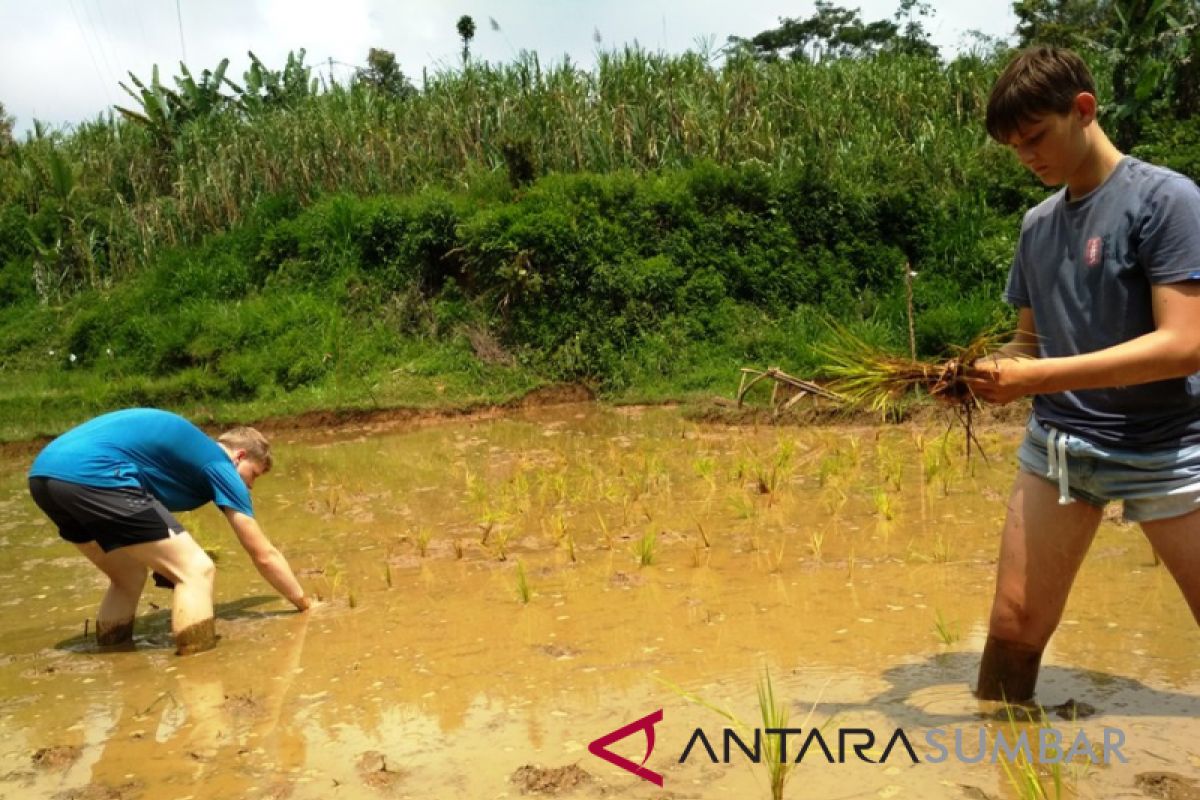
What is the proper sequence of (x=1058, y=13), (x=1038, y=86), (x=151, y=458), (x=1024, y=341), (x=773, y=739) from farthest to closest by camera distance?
(x=1058, y=13), (x=151, y=458), (x=1024, y=341), (x=773, y=739), (x=1038, y=86)

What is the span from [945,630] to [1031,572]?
970mm

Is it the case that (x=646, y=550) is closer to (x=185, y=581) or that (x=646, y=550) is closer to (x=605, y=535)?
(x=605, y=535)

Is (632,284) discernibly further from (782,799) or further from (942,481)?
(782,799)

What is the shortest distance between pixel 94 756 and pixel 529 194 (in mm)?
9541

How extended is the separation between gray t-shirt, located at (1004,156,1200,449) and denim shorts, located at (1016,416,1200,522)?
3cm

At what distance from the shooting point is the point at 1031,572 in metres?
2.98

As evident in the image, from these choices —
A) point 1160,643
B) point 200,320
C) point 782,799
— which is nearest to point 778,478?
point 1160,643

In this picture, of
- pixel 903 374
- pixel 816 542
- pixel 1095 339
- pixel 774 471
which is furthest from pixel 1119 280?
pixel 774 471

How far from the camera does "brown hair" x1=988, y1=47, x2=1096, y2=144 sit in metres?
2.63

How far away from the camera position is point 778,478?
271 inches

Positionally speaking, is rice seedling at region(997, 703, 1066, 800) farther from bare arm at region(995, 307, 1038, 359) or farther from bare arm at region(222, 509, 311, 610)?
bare arm at region(222, 509, 311, 610)

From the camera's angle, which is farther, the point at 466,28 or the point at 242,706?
the point at 466,28

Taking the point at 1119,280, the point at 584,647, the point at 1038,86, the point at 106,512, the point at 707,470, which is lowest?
the point at 584,647

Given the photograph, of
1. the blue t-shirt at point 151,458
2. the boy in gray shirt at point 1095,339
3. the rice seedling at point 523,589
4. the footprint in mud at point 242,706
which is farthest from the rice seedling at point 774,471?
the boy in gray shirt at point 1095,339
